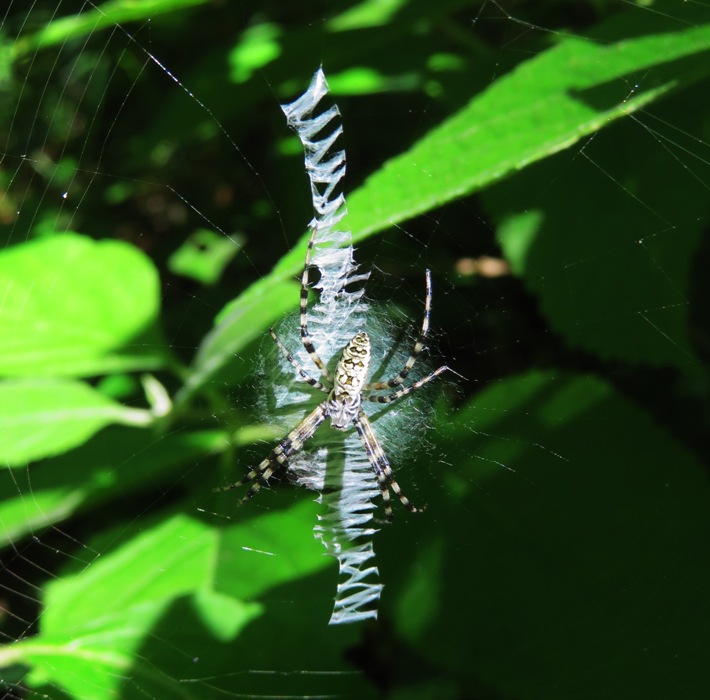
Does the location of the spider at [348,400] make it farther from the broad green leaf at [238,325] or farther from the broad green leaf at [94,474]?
the broad green leaf at [238,325]

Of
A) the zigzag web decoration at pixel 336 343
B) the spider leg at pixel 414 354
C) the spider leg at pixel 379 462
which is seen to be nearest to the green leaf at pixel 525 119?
the zigzag web decoration at pixel 336 343

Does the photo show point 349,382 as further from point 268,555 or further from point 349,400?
point 268,555

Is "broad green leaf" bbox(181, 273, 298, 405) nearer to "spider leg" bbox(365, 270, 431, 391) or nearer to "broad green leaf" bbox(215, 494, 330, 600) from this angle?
"broad green leaf" bbox(215, 494, 330, 600)

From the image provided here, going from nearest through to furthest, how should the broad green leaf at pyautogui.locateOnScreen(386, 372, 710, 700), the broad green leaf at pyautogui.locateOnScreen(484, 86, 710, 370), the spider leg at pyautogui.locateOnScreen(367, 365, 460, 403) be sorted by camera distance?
the broad green leaf at pyautogui.locateOnScreen(386, 372, 710, 700), the broad green leaf at pyautogui.locateOnScreen(484, 86, 710, 370), the spider leg at pyautogui.locateOnScreen(367, 365, 460, 403)

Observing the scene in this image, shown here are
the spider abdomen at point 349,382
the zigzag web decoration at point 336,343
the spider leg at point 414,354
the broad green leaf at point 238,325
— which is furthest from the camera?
the spider abdomen at point 349,382

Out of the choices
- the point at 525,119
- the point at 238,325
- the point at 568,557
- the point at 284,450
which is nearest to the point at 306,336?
the point at 284,450

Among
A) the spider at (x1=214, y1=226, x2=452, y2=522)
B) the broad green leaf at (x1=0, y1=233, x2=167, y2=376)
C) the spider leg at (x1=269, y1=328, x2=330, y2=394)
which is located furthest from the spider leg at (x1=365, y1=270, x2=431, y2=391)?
the broad green leaf at (x1=0, y1=233, x2=167, y2=376)
